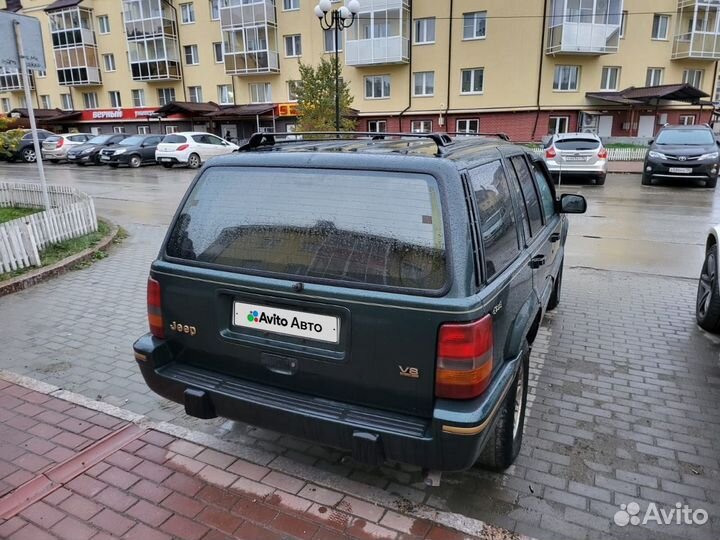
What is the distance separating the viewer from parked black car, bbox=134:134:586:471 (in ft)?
7.32

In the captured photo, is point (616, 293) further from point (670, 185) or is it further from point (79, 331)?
point (670, 185)

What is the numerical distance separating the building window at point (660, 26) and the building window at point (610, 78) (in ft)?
9.30

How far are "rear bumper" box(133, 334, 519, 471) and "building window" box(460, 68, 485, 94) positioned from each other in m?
31.0

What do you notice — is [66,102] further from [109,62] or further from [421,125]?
[421,125]

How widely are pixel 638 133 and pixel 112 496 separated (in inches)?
1348

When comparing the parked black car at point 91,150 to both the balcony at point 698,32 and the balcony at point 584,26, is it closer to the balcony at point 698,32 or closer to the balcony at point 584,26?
the balcony at point 584,26

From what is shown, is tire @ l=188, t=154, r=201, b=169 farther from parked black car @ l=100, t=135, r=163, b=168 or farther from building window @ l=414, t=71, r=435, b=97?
building window @ l=414, t=71, r=435, b=97

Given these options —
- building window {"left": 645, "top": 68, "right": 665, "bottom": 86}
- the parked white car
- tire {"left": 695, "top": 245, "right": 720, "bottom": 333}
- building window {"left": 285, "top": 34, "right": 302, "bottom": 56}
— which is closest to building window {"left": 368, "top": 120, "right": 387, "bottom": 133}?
building window {"left": 285, "top": 34, "right": 302, "bottom": 56}

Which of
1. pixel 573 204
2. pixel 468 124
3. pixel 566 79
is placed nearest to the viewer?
pixel 573 204

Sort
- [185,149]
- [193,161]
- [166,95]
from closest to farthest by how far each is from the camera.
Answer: [185,149], [193,161], [166,95]

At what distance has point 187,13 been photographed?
38000 millimetres

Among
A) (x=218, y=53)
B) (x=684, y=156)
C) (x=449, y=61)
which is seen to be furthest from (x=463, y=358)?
(x=218, y=53)

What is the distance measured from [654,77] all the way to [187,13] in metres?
31.4

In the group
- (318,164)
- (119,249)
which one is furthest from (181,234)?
(119,249)
